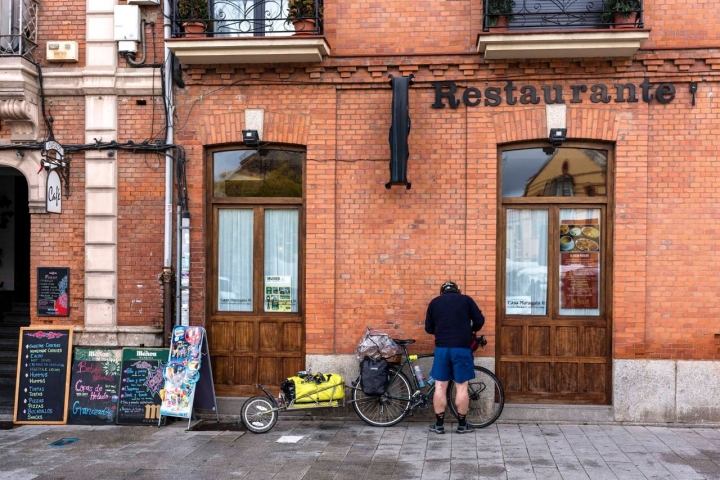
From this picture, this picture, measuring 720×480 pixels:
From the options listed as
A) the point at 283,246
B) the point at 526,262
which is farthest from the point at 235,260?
the point at 526,262

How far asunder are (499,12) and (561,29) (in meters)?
0.89

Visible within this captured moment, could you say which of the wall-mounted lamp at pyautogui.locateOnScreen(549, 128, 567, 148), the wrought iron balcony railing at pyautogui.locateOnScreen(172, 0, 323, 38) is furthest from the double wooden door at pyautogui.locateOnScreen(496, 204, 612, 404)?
the wrought iron balcony railing at pyautogui.locateOnScreen(172, 0, 323, 38)

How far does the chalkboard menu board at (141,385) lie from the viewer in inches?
369

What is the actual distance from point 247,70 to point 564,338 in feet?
19.0

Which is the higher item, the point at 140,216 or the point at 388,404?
the point at 140,216

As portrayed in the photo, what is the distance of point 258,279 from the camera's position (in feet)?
33.1

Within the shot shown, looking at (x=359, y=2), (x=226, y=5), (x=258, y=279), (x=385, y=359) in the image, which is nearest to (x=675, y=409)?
(x=385, y=359)

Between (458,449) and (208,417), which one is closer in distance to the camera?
(458,449)

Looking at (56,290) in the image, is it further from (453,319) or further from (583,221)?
(583,221)

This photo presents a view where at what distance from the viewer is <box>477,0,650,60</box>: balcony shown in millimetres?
8914

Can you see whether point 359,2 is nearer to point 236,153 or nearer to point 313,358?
point 236,153

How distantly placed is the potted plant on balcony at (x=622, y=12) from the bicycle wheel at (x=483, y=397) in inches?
193

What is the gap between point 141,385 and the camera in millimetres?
9453

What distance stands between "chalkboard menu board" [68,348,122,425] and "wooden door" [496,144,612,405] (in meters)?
5.31
